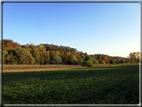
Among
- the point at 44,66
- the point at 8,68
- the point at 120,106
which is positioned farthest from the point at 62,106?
the point at 44,66

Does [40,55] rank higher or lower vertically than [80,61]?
higher

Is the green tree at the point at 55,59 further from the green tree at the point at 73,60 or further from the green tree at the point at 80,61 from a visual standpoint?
the green tree at the point at 80,61

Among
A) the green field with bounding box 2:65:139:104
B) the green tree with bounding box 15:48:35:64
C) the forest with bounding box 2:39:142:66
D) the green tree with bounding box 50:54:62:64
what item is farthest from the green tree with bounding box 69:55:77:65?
the green field with bounding box 2:65:139:104

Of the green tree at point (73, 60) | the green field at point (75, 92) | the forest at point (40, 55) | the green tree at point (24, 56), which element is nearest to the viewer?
the green field at point (75, 92)

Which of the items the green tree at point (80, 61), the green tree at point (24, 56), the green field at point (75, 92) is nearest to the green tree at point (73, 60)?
the green tree at point (80, 61)

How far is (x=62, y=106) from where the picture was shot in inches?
245

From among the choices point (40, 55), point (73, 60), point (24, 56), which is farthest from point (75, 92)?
point (73, 60)

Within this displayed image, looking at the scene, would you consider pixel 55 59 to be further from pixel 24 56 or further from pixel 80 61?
pixel 80 61

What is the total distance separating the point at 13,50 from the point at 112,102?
42.7m

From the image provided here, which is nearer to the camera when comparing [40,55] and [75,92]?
[75,92]

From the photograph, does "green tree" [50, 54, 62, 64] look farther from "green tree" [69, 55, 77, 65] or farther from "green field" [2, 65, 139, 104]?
"green field" [2, 65, 139, 104]

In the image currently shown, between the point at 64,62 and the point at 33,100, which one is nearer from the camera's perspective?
the point at 33,100

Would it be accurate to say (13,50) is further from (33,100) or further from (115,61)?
(115,61)

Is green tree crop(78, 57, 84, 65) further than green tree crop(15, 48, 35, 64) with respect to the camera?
Yes
